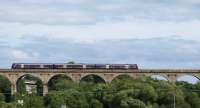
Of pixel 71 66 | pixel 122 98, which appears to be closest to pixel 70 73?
pixel 71 66

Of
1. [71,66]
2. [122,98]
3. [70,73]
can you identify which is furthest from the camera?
[71,66]

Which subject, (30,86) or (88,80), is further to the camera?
(30,86)

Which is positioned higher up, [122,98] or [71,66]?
[71,66]

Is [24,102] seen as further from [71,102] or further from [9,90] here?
[9,90]

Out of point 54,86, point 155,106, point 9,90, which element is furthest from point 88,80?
point 155,106

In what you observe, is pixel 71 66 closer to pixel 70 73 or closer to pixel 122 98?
pixel 70 73

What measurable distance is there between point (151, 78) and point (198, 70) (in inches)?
361

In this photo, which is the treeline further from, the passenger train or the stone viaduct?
the passenger train

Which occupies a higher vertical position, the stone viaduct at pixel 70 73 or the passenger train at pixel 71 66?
the passenger train at pixel 71 66

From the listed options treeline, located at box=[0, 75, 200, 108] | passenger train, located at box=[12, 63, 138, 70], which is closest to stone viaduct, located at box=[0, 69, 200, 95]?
passenger train, located at box=[12, 63, 138, 70]

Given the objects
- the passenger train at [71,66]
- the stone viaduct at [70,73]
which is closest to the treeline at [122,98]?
the stone viaduct at [70,73]

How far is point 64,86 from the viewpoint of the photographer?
5276 inches

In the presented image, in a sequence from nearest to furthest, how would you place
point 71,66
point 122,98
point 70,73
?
point 122,98 < point 70,73 < point 71,66

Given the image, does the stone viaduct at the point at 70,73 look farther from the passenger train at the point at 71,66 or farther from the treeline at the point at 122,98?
the treeline at the point at 122,98
